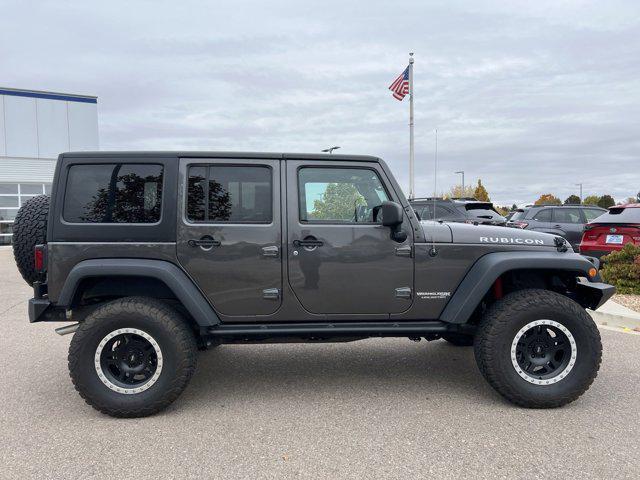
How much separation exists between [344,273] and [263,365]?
1618 mm

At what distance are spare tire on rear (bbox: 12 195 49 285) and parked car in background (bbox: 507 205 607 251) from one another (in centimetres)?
1112

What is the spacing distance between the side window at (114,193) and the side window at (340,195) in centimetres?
112

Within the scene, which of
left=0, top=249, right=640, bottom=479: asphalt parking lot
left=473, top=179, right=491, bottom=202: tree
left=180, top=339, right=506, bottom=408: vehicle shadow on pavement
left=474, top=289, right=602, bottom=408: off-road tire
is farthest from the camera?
left=473, top=179, right=491, bottom=202: tree

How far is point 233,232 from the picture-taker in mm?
3711

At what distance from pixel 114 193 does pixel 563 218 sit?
39.4ft

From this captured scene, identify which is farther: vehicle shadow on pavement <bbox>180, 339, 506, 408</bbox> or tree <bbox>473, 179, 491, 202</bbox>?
tree <bbox>473, 179, 491, 202</bbox>

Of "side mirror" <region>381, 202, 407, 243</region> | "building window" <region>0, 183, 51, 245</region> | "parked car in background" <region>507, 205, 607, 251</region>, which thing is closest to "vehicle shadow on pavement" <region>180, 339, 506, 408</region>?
"side mirror" <region>381, 202, 407, 243</region>

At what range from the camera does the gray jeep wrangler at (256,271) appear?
3.62m

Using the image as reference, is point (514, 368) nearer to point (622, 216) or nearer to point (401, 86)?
point (622, 216)

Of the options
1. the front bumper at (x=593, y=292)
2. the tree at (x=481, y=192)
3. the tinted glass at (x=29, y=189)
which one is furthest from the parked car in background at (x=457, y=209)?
the tree at (x=481, y=192)

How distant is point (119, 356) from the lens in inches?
146

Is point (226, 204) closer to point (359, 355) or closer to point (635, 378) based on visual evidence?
point (359, 355)

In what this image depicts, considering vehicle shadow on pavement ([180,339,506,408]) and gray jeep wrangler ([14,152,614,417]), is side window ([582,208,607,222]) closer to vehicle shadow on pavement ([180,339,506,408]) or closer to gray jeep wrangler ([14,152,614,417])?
vehicle shadow on pavement ([180,339,506,408])

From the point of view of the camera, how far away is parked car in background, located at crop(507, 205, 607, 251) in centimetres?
1245
